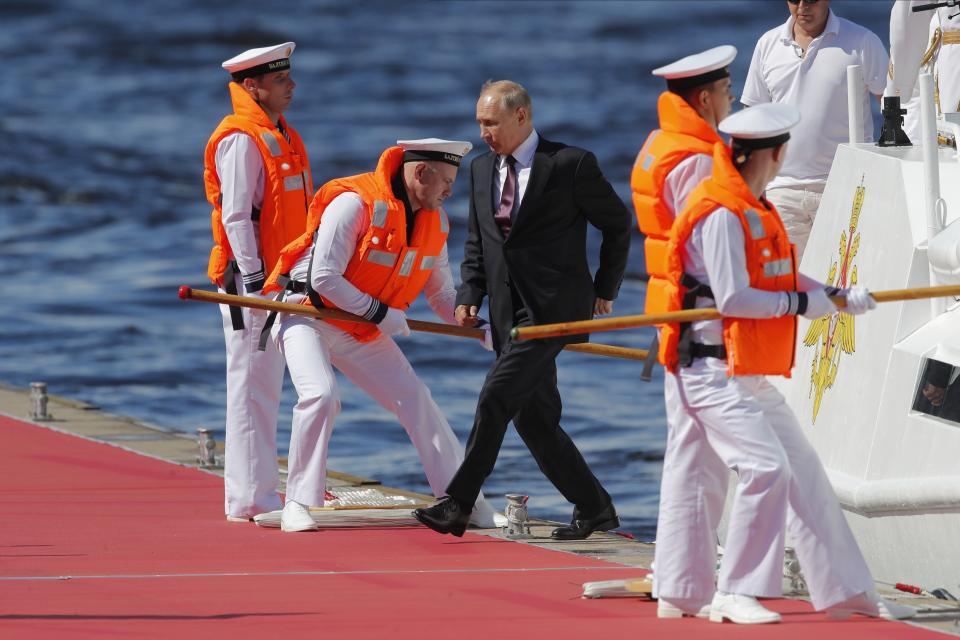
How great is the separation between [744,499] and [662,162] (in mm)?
1151

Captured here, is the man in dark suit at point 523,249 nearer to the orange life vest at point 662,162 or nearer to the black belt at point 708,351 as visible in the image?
the orange life vest at point 662,162

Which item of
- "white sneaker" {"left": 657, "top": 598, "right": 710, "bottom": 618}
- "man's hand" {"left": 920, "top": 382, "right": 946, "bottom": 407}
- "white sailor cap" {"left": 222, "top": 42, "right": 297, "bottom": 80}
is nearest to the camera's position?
"white sneaker" {"left": 657, "top": 598, "right": 710, "bottom": 618}

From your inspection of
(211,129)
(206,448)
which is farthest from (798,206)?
(211,129)

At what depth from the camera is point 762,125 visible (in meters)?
6.57

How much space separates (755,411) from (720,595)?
614 mm

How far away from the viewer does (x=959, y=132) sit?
28.4 feet

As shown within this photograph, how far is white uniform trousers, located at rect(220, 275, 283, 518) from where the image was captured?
9.47 meters

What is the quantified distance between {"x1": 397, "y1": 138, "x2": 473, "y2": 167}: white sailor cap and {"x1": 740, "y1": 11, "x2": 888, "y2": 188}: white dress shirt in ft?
6.72

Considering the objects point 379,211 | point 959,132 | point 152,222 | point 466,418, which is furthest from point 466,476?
point 152,222

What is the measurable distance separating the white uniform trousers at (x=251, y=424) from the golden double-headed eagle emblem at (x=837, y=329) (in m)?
2.42

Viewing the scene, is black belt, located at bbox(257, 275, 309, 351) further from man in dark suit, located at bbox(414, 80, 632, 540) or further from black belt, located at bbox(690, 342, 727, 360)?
black belt, located at bbox(690, 342, 727, 360)

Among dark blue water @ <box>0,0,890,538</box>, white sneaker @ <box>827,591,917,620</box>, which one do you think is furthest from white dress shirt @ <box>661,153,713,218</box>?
dark blue water @ <box>0,0,890,538</box>

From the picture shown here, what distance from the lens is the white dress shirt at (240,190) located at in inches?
365

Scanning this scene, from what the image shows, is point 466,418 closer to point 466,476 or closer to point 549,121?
point 466,476
